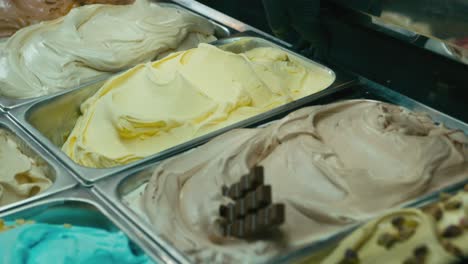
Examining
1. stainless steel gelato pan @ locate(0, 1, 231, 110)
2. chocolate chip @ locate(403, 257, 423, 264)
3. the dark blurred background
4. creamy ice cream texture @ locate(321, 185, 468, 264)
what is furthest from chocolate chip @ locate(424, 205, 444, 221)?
stainless steel gelato pan @ locate(0, 1, 231, 110)

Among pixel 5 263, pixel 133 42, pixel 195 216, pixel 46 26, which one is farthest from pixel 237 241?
pixel 46 26

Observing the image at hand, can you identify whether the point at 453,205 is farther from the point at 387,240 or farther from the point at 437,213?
the point at 387,240

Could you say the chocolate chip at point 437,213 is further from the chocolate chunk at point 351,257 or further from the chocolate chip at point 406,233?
the chocolate chunk at point 351,257

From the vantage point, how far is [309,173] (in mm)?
1818

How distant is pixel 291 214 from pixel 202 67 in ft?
3.29

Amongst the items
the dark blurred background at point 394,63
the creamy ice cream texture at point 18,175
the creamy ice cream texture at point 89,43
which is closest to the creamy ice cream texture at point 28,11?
the creamy ice cream texture at point 89,43

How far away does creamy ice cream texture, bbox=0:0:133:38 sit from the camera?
301cm

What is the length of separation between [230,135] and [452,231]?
0.93 m

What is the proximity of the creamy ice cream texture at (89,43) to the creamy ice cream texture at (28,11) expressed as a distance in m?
0.14

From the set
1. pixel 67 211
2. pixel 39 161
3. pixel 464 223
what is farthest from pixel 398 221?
pixel 39 161

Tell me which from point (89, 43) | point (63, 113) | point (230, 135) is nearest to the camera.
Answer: point (230, 135)

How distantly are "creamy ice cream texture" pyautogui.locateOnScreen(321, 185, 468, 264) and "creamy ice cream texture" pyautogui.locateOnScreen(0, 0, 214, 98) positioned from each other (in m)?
1.55

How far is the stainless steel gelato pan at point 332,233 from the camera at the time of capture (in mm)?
1604

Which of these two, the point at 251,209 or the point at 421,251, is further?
the point at 251,209
